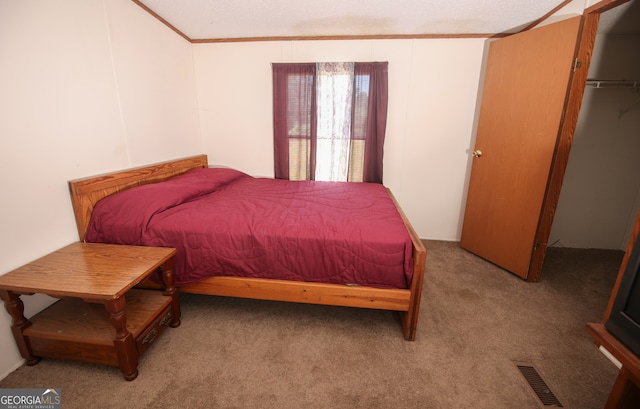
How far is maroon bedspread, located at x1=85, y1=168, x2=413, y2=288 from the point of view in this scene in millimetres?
1618

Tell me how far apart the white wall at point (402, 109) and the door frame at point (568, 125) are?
0.95 meters

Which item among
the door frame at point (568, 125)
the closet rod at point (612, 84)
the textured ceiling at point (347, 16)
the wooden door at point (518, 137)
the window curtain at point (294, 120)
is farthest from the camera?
the window curtain at point (294, 120)

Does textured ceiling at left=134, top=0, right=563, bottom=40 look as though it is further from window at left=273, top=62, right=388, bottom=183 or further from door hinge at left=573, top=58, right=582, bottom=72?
door hinge at left=573, top=58, right=582, bottom=72

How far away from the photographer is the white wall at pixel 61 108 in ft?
4.65

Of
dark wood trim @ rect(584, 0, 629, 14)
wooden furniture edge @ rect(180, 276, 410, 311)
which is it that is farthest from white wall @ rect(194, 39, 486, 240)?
wooden furniture edge @ rect(180, 276, 410, 311)

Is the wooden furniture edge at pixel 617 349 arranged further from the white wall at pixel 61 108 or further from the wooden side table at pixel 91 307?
the white wall at pixel 61 108

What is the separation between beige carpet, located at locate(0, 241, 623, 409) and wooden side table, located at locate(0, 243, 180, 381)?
128 mm

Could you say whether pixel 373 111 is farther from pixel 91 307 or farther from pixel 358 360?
pixel 91 307

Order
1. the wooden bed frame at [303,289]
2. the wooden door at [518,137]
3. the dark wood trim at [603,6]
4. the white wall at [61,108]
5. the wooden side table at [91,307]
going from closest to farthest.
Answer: the wooden side table at [91,307] < the white wall at [61,108] < the wooden bed frame at [303,289] < the dark wood trim at [603,6] < the wooden door at [518,137]

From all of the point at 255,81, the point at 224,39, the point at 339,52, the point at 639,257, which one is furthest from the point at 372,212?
the point at 224,39

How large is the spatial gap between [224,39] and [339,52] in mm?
1301

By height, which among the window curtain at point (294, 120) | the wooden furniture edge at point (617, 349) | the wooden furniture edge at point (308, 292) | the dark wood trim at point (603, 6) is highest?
the dark wood trim at point (603, 6)

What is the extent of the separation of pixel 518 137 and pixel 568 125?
1.14ft

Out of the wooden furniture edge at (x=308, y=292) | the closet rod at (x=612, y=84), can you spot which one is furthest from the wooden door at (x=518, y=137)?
the wooden furniture edge at (x=308, y=292)
